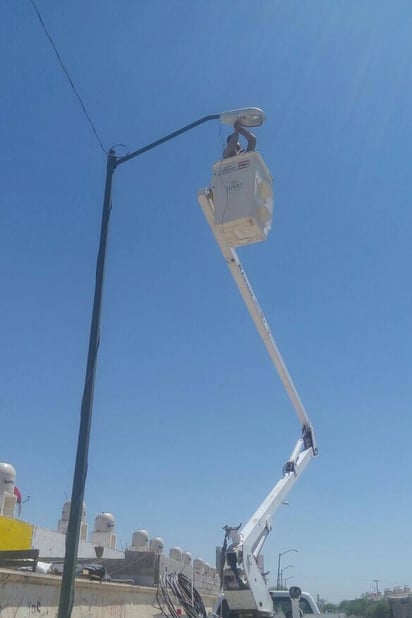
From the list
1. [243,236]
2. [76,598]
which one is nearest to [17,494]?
[76,598]

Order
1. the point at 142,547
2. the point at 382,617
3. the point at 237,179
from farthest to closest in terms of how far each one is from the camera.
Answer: the point at 382,617 < the point at 142,547 < the point at 237,179

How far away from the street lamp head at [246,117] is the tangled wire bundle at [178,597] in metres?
7.70

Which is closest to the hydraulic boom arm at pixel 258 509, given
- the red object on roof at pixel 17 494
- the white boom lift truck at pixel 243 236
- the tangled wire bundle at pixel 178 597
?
the white boom lift truck at pixel 243 236

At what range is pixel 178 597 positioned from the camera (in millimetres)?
11094

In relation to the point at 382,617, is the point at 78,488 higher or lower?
lower

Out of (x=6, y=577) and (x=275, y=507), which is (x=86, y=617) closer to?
(x=6, y=577)

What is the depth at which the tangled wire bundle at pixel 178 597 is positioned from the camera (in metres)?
10.7

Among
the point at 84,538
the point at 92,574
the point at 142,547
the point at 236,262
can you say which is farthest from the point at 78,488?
the point at 142,547

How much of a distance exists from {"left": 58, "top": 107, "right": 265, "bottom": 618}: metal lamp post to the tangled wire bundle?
4.41 meters

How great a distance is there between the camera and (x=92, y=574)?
44.8 feet

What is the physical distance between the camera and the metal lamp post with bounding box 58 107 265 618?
661 cm

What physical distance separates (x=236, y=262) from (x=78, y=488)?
6.57 m

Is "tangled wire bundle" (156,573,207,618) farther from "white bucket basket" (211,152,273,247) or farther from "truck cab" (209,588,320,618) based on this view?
"white bucket basket" (211,152,273,247)

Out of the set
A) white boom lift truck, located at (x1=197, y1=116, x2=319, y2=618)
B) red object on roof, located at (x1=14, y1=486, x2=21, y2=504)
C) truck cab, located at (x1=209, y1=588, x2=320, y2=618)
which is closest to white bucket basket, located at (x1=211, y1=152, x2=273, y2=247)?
white boom lift truck, located at (x1=197, y1=116, x2=319, y2=618)
